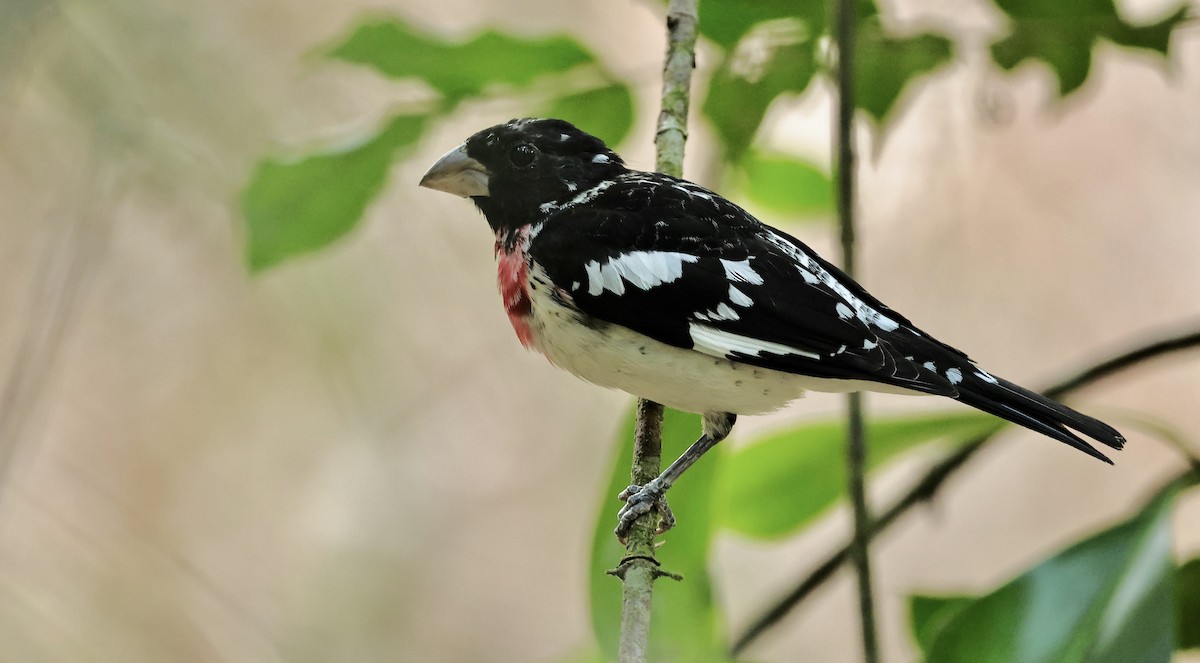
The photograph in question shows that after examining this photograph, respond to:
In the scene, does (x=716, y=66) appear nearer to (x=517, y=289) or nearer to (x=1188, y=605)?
(x=517, y=289)

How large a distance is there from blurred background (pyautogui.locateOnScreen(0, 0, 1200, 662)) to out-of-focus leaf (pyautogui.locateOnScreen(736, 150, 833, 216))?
1029mm

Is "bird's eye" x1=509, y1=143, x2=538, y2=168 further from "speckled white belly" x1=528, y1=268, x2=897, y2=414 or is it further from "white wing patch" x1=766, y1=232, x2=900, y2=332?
"white wing patch" x1=766, y1=232, x2=900, y2=332

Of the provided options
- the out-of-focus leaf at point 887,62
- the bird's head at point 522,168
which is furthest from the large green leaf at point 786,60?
the bird's head at point 522,168

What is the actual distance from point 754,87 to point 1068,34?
604 millimetres

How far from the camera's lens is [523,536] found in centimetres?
496

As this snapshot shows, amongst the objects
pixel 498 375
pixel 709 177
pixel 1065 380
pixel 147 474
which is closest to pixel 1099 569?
pixel 1065 380

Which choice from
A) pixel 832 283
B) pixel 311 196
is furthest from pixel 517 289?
pixel 832 283

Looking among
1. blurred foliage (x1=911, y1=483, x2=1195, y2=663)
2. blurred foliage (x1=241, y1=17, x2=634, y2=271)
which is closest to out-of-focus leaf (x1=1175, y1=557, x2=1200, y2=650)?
blurred foliage (x1=911, y1=483, x2=1195, y2=663)

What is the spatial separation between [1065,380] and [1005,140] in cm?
292

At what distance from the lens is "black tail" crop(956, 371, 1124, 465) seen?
164cm

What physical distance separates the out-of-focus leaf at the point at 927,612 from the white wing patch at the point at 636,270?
68 cm

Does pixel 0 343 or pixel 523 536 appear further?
pixel 523 536

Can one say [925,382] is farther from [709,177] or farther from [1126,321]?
[1126,321]

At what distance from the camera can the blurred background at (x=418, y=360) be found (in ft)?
12.2
